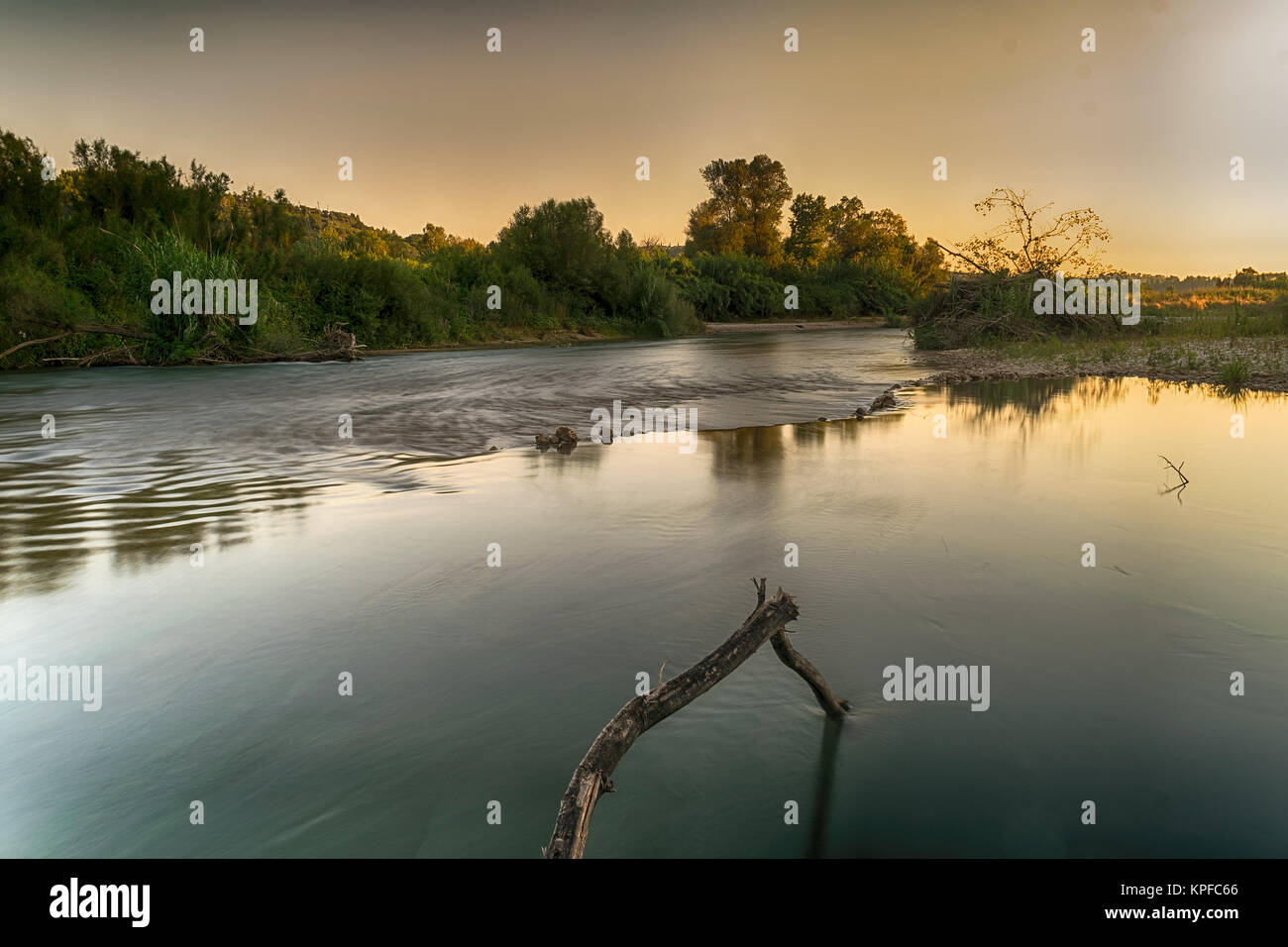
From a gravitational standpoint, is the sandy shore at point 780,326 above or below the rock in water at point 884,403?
above

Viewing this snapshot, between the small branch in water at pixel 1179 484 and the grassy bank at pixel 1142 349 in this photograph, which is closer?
the small branch in water at pixel 1179 484

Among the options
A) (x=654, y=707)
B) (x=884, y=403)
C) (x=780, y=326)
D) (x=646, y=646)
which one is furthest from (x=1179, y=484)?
(x=780, y=326)

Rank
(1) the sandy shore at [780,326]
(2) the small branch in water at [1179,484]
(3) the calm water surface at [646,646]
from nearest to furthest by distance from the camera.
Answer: (3) the calm water surface at [646,646], (2) the small branch in water at [1179,484], (1) the sandy shore at [780,326]

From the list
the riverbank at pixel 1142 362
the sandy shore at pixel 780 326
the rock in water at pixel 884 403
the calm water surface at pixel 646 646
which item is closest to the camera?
the calm water surface at pixel 646 646

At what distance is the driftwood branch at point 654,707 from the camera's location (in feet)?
7.57

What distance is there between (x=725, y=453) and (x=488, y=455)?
335 centimetres

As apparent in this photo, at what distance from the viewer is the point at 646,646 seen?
15.0 ft

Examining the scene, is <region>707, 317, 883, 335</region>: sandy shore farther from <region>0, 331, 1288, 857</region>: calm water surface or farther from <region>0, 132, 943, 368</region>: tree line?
<region>0, 331, 1288, 857</region>: calm water surface

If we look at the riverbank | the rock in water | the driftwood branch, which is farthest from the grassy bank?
the driftwood branch

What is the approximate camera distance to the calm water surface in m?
3.05

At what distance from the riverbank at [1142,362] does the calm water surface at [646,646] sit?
7.23m

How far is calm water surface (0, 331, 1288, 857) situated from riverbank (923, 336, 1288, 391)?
7.23 metres

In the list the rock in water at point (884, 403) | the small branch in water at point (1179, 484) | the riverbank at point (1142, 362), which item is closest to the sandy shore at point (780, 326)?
the riverbank at point (1142, 362)

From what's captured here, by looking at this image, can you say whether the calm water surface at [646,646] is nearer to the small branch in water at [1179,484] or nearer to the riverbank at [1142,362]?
the small branch in water at [1179,484]
